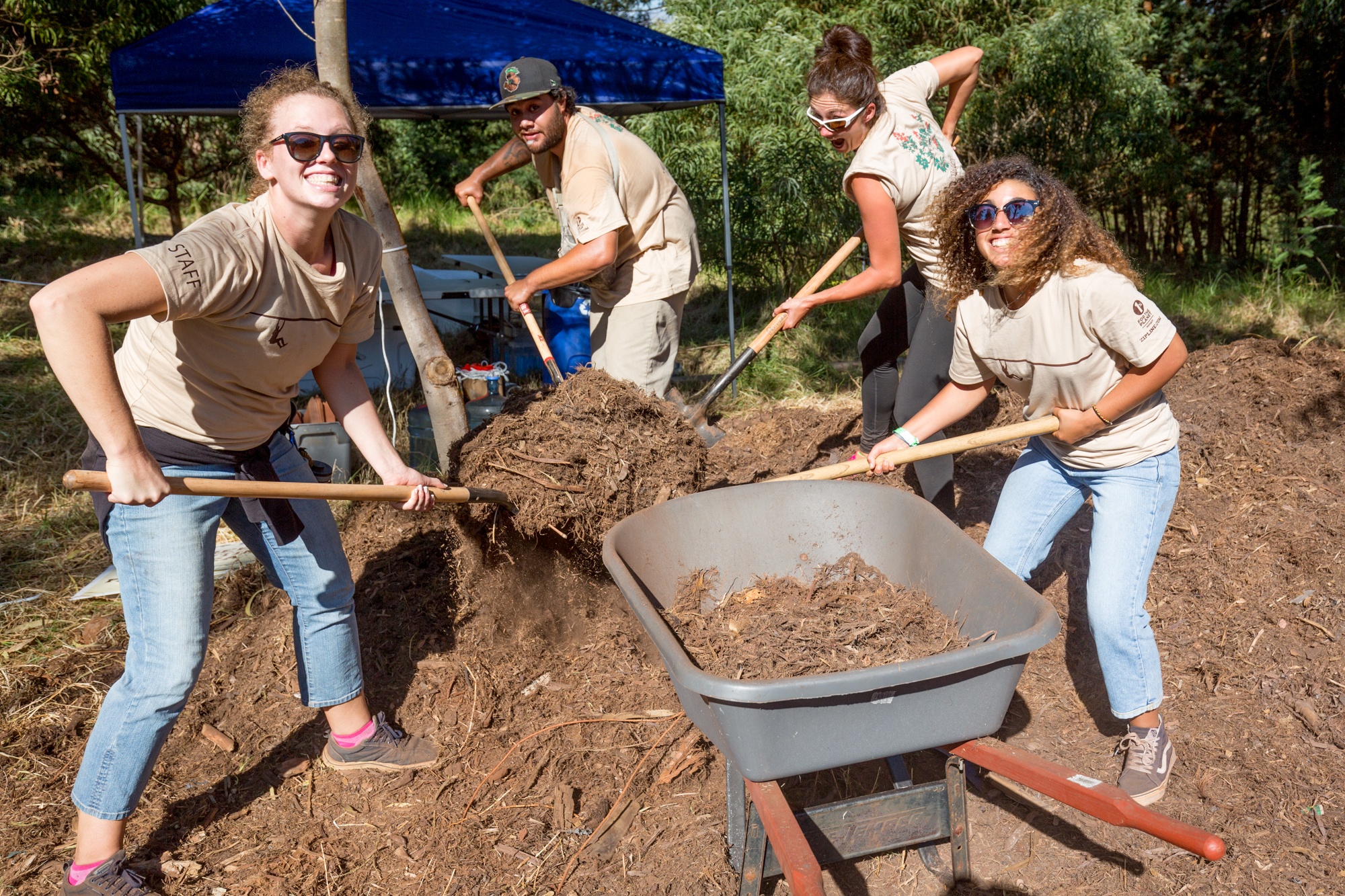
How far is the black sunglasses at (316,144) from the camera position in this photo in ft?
7.33

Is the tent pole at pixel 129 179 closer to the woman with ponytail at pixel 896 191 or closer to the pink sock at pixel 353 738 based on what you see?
the pink sock at pixel 353 738

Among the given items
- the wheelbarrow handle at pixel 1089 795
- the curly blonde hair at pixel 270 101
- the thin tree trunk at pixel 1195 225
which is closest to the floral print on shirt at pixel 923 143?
the curly blonde hair at pixel 270 101

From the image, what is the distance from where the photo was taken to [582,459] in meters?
3.32

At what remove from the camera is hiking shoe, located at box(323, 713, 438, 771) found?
3.06 metres

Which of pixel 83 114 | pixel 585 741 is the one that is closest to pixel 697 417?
pixel 585 741

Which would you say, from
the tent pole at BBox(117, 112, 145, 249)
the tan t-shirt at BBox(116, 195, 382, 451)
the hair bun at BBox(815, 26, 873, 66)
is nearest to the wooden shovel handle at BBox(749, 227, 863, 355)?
the hair bun at BBox(815, 26, 873, 66)

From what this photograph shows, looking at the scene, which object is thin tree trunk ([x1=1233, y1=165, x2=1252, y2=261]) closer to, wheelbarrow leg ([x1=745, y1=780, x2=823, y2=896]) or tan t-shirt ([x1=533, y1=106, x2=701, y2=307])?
tan t-shirt ([x1=533, y1=106, x2=701, y2=307])

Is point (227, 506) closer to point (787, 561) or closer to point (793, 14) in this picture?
point (787, 561)

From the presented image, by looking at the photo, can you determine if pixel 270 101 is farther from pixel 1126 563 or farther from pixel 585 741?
pixel 1126 563

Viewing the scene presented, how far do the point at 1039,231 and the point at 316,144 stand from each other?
5.95 ft

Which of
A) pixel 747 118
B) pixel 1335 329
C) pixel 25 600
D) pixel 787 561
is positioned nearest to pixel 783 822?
pixel 787 561

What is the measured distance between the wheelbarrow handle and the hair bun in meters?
2.59

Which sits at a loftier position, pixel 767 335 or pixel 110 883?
pixel 767 335

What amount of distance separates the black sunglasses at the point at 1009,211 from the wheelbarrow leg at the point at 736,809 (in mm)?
1551
